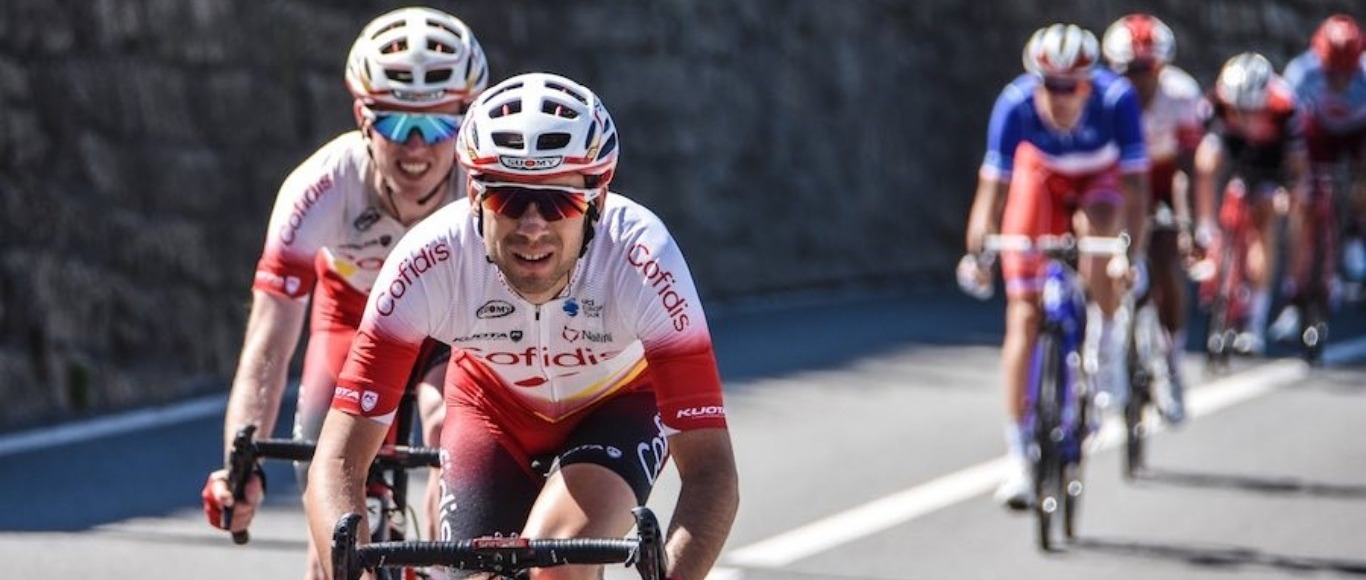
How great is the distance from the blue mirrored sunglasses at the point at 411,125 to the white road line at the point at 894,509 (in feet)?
10.0

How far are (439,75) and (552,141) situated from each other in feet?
5.27

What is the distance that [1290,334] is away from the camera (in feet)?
57.3

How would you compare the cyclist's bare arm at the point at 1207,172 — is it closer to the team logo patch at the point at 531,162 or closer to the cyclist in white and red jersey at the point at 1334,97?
the cyclist in white and red jersey at the point at 1334,97

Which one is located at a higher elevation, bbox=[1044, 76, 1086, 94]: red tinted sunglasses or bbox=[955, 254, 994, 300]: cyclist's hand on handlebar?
bbox=[1044, 76, 1086, 94]: red tinted sunglasses

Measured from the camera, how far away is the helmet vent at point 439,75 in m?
6.84

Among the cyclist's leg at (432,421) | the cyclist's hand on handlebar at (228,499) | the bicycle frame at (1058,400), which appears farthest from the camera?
the bicycle frame at (1058,400)

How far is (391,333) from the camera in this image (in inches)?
215

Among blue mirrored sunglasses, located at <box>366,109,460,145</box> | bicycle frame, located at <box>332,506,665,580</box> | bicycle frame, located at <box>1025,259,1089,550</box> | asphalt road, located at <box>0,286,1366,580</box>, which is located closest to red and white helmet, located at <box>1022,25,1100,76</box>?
bicycle frame, located at <box>1025,259,1089,550</box>

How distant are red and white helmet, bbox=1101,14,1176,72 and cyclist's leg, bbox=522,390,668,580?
7262 mm

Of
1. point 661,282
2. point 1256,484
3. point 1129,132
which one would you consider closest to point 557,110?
point 661,282

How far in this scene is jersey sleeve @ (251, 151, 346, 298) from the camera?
674 cm

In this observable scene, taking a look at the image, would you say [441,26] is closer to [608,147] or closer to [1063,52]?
[608,147]

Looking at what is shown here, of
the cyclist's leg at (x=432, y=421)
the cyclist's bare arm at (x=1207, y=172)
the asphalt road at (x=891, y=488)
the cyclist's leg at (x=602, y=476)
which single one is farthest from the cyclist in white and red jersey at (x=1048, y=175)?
the cyclist's leg at (x=602, y=476)

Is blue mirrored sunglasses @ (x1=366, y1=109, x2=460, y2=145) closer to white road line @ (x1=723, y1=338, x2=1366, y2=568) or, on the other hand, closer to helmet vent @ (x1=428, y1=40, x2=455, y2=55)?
helmet vent @ (x1=428, y1=40, x2=455, y2=55)
